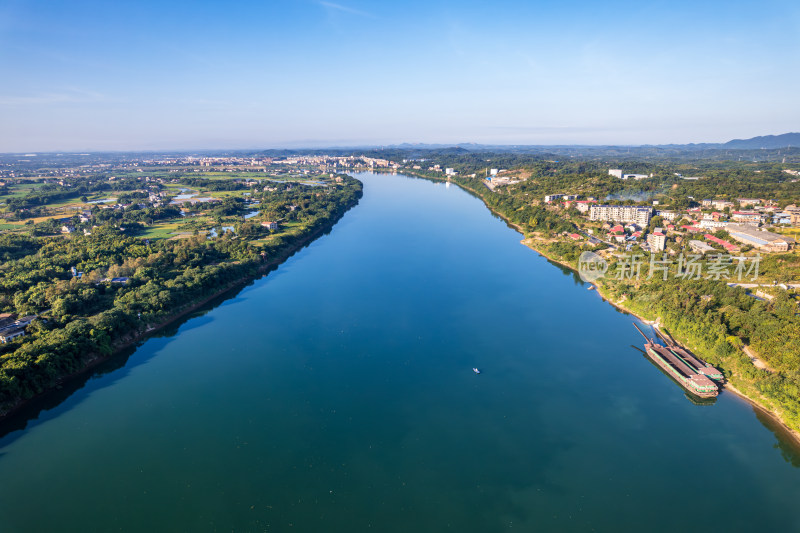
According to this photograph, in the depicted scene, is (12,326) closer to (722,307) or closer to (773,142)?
(722,307)

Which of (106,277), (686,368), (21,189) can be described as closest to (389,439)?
(686,368)

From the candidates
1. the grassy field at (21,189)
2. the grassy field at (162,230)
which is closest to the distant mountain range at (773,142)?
the grassy field at (162,230)

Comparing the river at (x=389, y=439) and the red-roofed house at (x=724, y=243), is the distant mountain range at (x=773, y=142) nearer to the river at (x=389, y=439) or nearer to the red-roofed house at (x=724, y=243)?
the red-roofed house at (x=724, y=243)

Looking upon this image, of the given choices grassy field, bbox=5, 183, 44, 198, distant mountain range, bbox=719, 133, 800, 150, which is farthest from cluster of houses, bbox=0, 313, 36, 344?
distant mountain range, bbox=719, 133, 800, 150

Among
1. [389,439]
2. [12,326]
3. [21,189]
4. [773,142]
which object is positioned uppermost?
[773,142]

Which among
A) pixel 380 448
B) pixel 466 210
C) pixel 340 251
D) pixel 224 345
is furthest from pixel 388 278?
pixel 466 210

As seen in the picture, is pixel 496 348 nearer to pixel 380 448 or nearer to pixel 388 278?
pixel 380 448
